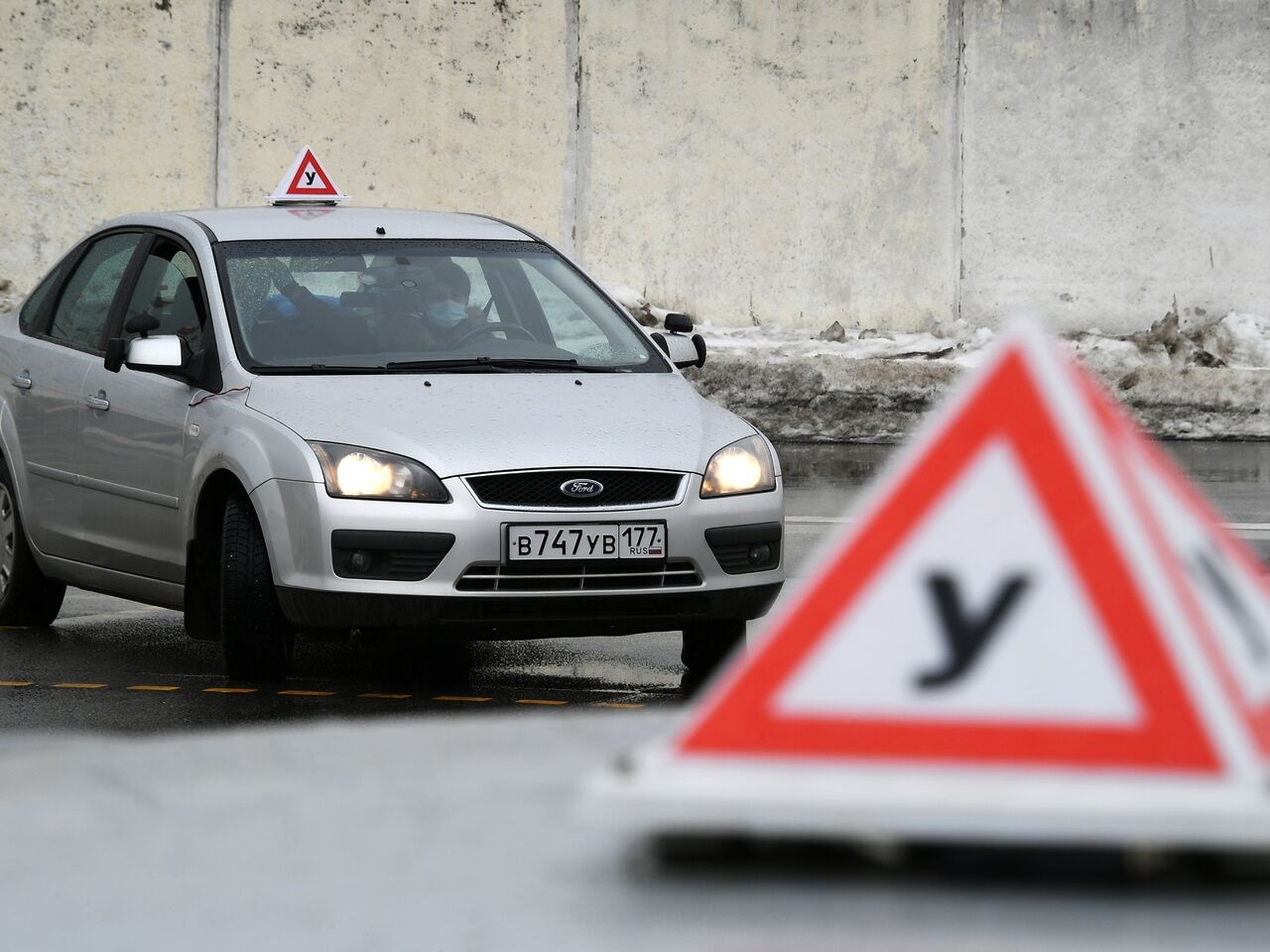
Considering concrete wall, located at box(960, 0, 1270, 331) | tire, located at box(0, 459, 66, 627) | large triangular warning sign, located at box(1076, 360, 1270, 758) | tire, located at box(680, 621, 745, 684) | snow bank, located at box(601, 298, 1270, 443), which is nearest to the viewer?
large triangular warning sign, located at box(1076, 360, 1270, 758)

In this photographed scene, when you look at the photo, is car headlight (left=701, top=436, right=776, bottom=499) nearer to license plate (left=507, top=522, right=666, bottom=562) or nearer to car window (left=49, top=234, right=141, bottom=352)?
license plate (left=507, top=522, right=666, bottom=562)

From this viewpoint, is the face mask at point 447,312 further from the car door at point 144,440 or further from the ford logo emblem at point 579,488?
the ford logo emblem at point 579,488

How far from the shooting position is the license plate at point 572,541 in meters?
6.53

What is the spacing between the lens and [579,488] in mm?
6574

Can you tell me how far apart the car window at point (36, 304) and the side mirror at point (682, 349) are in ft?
7.74

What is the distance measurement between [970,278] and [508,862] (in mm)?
18535

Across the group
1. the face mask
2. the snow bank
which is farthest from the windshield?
the snow bank

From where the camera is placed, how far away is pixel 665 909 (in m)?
2.45

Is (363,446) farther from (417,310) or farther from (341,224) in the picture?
(341,224)

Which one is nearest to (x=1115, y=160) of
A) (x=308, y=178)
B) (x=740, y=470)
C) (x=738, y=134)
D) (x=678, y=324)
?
(x=738, y=134)

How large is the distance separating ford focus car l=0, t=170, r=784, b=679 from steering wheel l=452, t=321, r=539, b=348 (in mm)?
13

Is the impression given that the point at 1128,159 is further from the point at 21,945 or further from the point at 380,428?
the point at 21,945

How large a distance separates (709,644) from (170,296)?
231cm

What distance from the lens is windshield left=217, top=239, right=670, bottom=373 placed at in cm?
746
